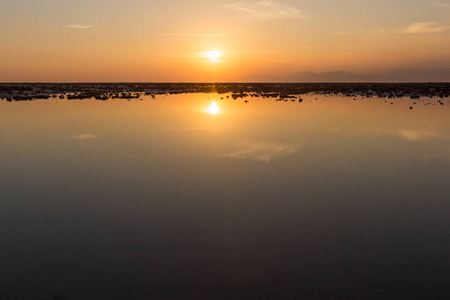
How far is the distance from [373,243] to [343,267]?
1.33m

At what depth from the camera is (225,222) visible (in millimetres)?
8688

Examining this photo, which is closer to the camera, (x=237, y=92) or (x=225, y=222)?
(x=225, y=222)

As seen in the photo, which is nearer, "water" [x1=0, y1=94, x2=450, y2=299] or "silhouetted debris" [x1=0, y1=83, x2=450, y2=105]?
"water" [x1=0, y1=94, x2=450, y2=299]

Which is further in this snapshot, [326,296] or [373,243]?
[373,243]

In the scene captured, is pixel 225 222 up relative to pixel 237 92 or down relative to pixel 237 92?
down

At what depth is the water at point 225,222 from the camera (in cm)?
610

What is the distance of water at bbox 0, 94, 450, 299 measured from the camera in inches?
240

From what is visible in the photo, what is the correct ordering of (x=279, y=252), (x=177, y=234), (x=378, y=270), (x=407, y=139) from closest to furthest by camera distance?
(x=378, y=270) < (x=279, y=252) < (x=177, y=234) < (x=407, y=139)

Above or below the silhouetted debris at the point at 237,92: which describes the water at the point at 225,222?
below

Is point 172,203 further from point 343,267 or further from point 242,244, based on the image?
→ point 343,267

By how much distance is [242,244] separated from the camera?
24.6 feet

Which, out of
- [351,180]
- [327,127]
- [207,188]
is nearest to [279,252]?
[207,188]

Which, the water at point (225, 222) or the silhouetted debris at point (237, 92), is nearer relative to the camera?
the water at point (225, 222)

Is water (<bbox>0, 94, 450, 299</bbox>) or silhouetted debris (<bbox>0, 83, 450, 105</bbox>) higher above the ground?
silhouetted debris (<bbox>0, 83, 450, 105</bbox>)
